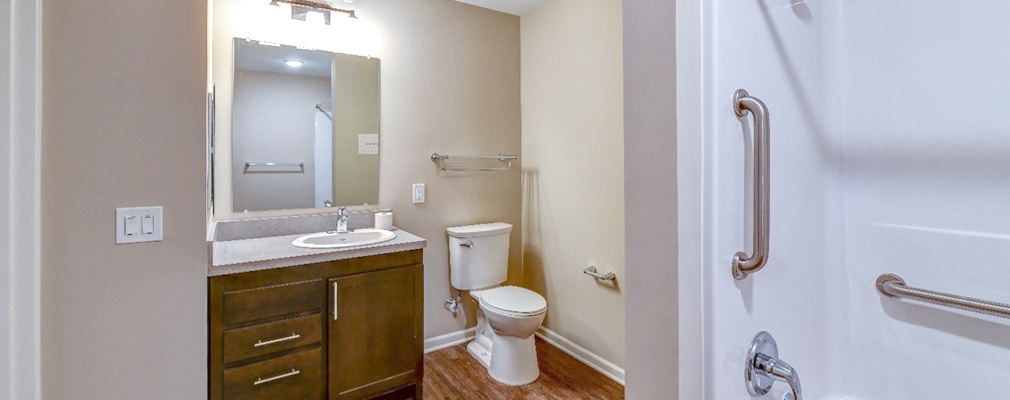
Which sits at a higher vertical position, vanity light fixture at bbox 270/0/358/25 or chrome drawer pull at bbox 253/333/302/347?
vanity light fixture at bbox 270/0/358/25

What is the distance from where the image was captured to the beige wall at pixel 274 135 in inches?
86.3

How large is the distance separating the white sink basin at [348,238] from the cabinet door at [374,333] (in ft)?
0.69

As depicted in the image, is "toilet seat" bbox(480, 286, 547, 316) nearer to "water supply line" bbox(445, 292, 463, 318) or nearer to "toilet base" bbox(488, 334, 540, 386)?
"toilet base" bbox(488, 334, 540, 386)

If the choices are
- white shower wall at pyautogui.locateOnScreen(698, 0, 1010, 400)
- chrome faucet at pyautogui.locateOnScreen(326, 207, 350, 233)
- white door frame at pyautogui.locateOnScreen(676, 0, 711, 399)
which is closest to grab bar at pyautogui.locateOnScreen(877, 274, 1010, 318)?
white shower wall at pyautogui.locateOnScreen(698, 0, 1010, 400)

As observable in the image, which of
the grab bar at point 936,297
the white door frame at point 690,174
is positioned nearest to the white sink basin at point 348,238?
the white door frame at point 690,174

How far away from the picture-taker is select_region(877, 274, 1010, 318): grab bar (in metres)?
1.05

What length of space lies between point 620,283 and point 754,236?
1.57m

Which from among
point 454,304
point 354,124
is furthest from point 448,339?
point 354,124

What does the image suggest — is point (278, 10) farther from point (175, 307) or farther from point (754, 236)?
point (754, 236)

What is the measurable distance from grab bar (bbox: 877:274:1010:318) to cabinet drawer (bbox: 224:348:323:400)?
1997 millimetres

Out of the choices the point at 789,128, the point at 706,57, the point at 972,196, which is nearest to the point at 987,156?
the point at 972,196

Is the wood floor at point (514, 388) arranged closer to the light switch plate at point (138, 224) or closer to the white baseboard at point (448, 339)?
the white baseboard at point (448, 339)

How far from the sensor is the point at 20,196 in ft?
3.57

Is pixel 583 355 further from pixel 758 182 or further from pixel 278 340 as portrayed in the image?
pixel 758 182
